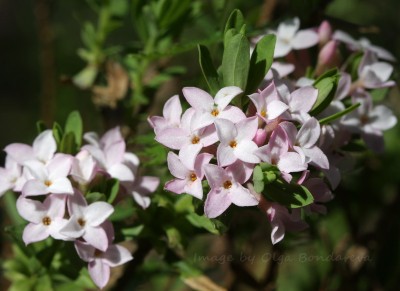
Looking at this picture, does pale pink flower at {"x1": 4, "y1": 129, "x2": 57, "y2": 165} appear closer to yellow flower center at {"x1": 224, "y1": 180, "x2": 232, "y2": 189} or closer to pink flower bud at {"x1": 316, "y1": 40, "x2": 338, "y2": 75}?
yellow flower center at {"x1": 224, "y1": 180, "x2": 232, "y2": 189}

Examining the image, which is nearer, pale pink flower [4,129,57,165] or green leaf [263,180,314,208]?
green leaf [263,180,314,208]

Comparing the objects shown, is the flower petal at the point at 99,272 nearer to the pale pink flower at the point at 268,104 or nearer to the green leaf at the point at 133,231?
the green leaf at the point at 133,231

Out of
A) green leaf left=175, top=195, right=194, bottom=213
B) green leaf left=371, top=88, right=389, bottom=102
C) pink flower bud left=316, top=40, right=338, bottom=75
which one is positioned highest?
pink flower bud left=316, top=40, right=338, bottom=75

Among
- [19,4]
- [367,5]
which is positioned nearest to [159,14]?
[367,5]

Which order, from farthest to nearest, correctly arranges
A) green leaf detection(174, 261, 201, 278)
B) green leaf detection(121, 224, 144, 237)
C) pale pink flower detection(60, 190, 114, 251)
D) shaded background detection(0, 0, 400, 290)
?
shaded background detection(0, 0, 400, 290)
green leaf detection(174, 261, 201, 278)
green leaf detection(121, 224, 144, 237)
pale pink flower detection(60, 190, 114, 251)

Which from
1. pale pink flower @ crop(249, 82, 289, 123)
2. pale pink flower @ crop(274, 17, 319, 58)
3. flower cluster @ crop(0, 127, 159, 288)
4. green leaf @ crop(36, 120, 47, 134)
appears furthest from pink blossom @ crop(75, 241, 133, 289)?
pale pink flower @ crop(274, 17, 319, 58)

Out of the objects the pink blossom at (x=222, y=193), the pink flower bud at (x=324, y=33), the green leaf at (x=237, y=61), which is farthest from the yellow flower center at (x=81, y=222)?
the pink flower bud at (x=324, y=33)

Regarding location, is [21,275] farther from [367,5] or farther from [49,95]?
[367,5]
